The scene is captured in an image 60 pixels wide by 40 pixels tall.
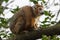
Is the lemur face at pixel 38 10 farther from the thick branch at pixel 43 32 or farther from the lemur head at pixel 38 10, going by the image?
the thick branch at pixel 43 32

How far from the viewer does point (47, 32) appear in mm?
2834

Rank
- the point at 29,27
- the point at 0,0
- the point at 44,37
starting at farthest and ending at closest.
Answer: the point at 29,27 → the point at 0,0 → the point at 44,37

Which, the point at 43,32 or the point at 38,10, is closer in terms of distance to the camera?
the point at 43,32

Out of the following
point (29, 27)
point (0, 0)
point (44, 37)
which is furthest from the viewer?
point (29, 27)

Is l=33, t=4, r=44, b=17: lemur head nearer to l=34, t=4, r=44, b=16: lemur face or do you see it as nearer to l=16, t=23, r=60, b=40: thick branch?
l=34, t=4, r=44, b=16: lemur face

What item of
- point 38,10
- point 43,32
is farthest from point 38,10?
point 43,32

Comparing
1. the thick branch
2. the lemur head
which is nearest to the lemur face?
the lemur head

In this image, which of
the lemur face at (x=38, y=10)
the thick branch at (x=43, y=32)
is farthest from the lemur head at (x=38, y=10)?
the thick branch at (x=43, y=32)

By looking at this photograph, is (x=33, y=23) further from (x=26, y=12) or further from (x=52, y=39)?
(x=52, y=39)

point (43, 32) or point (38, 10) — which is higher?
point (38, 10)

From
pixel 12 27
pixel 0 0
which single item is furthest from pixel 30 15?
pixel 0 0

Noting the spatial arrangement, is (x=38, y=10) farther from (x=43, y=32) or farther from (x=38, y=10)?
(x=43, y=32)

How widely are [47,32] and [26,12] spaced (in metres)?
1.69

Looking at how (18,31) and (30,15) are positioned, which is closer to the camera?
(18,31)
